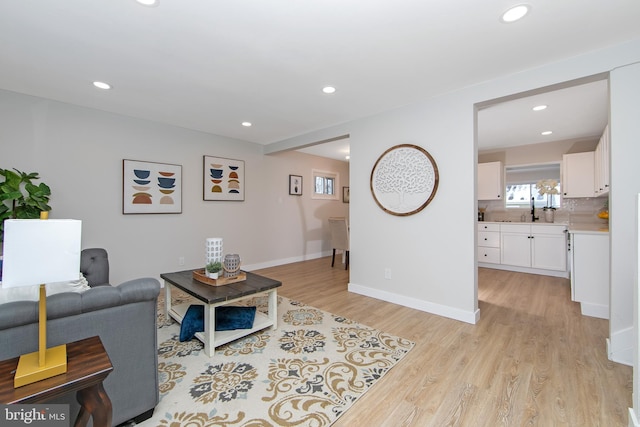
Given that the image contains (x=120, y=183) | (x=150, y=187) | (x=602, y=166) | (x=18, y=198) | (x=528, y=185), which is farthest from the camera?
(x=528, y=185)

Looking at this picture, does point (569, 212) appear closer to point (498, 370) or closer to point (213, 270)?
point (498, 370)

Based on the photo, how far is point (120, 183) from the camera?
11.8 ft

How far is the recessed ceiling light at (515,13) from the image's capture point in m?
1.63

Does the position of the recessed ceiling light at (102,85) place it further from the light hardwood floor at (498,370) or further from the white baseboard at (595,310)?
the white baseboard at (595,310)

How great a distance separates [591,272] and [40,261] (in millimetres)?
4235

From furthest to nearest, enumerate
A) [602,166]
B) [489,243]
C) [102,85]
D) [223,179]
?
[489,243], [223,179], [602,166], [102,85]

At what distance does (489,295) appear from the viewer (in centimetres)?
355

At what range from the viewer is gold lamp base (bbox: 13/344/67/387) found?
2.89ft

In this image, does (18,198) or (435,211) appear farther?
(435,211)

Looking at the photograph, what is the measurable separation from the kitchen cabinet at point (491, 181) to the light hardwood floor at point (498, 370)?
233 cm

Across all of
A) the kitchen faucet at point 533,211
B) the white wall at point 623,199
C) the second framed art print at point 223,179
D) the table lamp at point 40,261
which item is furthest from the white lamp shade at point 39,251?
the kitchen faucet at point 533,211

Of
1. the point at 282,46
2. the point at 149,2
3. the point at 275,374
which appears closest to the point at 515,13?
the point at 282,46

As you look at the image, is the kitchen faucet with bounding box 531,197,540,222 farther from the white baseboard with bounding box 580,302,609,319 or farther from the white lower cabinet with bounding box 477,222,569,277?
the white baseboard with bounding box 580,302,609,319

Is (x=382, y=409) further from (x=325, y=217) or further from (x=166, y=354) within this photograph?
(x=325, y=217)
